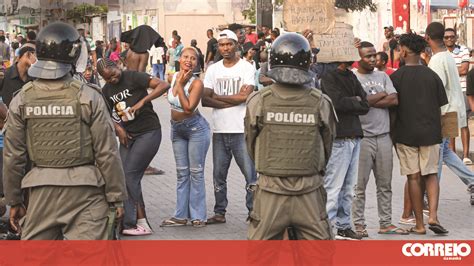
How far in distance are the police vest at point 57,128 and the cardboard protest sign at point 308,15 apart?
634cm

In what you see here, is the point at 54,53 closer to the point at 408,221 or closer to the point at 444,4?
the point at 408,221

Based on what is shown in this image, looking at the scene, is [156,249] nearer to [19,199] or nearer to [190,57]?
[190,57]

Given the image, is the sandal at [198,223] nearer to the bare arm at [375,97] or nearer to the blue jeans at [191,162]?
the blue jeans at [191,162]

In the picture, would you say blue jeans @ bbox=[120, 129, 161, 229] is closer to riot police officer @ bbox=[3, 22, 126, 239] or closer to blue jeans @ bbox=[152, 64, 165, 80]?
riot police officer @ bbox=[3, 22, 126, 239]

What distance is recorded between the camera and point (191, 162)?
9680 millimetres

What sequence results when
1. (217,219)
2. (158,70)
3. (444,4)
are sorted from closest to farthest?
(217,219), (158,70), (444,4)

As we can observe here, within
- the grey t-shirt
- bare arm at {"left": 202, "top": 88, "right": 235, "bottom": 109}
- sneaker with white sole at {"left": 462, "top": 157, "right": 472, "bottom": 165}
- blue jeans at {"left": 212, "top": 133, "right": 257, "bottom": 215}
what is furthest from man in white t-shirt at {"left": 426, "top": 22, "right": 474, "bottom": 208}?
sneaker with white sole at {"left": 462, "top": 157, "right": 472, "bottom": 165}

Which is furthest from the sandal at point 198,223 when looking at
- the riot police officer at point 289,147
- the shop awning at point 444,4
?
the shop awning at point 444,4

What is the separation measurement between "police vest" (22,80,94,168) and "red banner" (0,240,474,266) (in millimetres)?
488

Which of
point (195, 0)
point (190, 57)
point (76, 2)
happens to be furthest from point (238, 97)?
point (76, 2)

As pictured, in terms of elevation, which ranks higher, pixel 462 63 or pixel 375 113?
pixel 462 63

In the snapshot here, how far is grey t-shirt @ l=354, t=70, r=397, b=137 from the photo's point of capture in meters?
9.05

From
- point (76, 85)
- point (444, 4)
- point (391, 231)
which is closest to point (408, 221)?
point (391, 231)

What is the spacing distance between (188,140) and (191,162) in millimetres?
211
